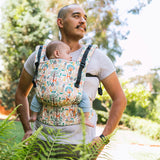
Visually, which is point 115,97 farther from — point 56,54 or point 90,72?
point 56,54

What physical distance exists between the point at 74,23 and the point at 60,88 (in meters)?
0.62

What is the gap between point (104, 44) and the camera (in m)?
21.6

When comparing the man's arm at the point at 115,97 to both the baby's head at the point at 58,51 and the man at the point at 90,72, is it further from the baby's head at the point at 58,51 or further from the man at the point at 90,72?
the baby's head at the point at 58,51

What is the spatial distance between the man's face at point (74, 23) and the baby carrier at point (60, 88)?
0.30 m

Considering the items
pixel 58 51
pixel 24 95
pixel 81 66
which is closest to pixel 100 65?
pixel 81 66

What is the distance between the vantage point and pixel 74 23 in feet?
6.23

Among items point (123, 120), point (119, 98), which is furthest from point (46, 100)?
point (123, 120)

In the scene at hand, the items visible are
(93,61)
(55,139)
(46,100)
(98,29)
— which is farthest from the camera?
(98,29)

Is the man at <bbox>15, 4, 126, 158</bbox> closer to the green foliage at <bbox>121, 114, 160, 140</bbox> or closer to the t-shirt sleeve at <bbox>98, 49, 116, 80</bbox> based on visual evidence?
the t-shirt sleeve at <bbox>98, 49, 116, 80</bbox>

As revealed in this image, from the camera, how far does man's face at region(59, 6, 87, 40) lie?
190cm

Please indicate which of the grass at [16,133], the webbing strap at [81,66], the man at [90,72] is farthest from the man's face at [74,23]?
the grass at [16,133]

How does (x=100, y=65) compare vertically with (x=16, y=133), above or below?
above

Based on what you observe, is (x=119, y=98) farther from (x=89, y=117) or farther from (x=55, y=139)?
(x=55, y=139)

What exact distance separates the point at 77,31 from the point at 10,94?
65.6ft
